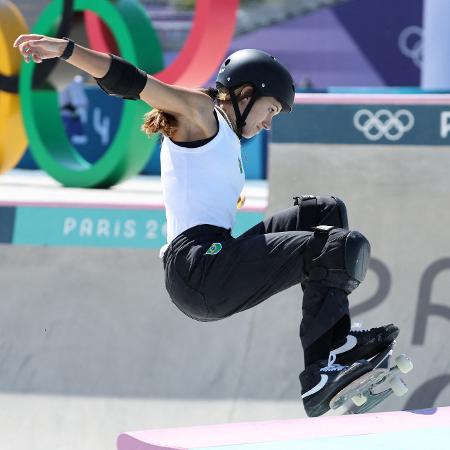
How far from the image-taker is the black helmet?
468cm

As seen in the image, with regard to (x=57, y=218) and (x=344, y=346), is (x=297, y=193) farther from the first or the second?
(x=344, y=346)

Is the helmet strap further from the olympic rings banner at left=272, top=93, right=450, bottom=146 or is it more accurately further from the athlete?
the olympic rings banner at left=272, top=93, right=450, bottom=146

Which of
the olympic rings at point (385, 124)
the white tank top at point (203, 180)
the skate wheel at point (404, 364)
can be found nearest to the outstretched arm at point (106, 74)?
the white tank top at point (203, 180)

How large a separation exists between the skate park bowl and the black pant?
256 cm

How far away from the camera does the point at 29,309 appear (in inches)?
292

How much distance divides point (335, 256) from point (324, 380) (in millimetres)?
510

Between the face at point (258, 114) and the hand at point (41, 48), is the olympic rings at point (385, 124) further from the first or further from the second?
the hand at point (41, 48)

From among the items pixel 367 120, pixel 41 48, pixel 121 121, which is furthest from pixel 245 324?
pixel 121 121

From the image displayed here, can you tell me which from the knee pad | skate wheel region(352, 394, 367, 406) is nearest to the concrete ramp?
skate wheel region(352, 394, 367, 406)

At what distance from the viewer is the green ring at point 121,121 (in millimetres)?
10445

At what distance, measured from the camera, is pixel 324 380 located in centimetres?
436

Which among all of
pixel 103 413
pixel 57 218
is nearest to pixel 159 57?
pixel 57 218

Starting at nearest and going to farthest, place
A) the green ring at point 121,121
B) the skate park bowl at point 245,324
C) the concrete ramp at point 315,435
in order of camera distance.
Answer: the concrete ramp at point 315,435 → the skate park bowl at point 245,324 → the green ring at point 121,121

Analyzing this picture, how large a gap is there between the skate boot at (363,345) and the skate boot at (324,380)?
0.09 meters
